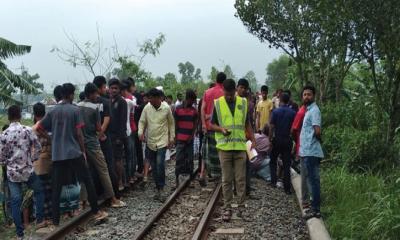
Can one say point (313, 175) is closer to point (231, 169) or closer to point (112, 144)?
point (231, 169)

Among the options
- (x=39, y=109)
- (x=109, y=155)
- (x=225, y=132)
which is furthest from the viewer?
(x=109, y=155)

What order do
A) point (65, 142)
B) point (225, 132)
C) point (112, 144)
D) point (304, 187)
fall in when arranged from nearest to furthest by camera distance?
point (65, 142) < point (225, 132) < point (304, 187) < point (112, 144)

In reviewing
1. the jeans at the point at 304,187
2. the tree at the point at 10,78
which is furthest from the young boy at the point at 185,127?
the tree at the point at 10,78

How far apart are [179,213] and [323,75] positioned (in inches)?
414

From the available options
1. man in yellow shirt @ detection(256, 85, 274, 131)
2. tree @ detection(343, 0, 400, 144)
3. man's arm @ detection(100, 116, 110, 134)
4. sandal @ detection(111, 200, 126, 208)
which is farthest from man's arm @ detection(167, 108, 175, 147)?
man in yellow shirt @ detection(256, 85, 274, 131)

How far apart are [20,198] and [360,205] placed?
16.1ft

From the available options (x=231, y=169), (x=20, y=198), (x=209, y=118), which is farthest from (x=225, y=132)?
(x=20, y=198)

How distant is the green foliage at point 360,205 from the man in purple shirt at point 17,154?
168 inches

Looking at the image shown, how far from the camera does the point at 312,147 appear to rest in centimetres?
728

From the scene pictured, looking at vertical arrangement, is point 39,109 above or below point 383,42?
below

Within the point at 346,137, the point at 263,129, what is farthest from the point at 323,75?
the point at 346,137

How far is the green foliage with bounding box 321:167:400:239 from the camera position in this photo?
19.7 ft

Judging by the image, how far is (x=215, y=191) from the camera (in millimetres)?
9875

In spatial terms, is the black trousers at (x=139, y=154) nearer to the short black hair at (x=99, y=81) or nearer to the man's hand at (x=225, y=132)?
the short black hair at (x=99, y=81)
